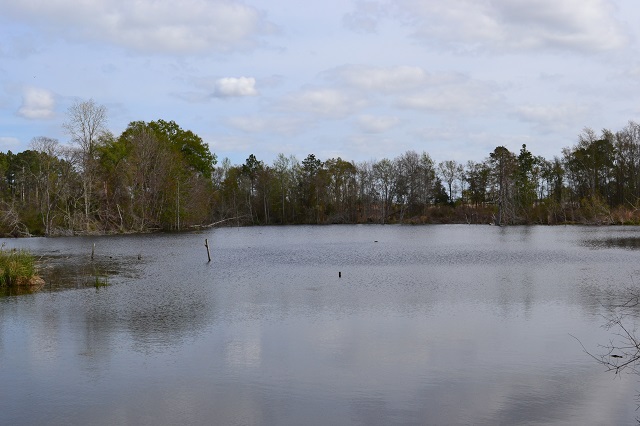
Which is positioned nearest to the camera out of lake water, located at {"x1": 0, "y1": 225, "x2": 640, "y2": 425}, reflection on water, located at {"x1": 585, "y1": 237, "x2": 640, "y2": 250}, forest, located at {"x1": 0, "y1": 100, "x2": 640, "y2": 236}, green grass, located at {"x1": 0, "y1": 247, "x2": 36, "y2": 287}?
lake water, located at {"x1": 0, "y1": 225, "x2": 640, "y2": 425}

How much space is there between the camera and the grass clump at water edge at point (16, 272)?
22.5 m

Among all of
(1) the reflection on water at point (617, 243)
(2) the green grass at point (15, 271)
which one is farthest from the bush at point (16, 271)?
(1) the reflection on water at point (617, 243)

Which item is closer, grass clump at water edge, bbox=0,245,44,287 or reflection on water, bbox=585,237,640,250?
grass clump at water edge, bbox=0,245,44,287

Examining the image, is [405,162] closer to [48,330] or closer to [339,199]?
[339,199]

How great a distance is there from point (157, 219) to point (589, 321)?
5875 centimetres

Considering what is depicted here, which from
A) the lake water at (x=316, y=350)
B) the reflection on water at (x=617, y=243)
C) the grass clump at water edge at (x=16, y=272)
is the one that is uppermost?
the grass clump at water edge at (x=16, y=272)

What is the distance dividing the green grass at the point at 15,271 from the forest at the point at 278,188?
1436 inches

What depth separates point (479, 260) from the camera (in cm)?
3216

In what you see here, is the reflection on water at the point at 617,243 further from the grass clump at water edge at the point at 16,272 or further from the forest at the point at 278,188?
the grass clump at water edge at the point at 16,272

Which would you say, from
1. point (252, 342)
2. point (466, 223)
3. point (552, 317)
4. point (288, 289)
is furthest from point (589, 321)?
point (466, 223)

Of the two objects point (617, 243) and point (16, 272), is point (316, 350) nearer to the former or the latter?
point (16, 272)

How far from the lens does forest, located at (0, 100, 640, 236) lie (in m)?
60.3

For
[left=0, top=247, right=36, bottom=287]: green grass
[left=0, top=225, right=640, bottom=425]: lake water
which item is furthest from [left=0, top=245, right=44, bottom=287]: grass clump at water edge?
[left=0, top=225, right=640, bottom=425]: lake water

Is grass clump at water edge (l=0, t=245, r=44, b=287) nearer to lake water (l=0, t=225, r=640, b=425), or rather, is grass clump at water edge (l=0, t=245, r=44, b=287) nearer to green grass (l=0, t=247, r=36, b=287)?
green grass (l=0, t=247, r=36, b=287)
